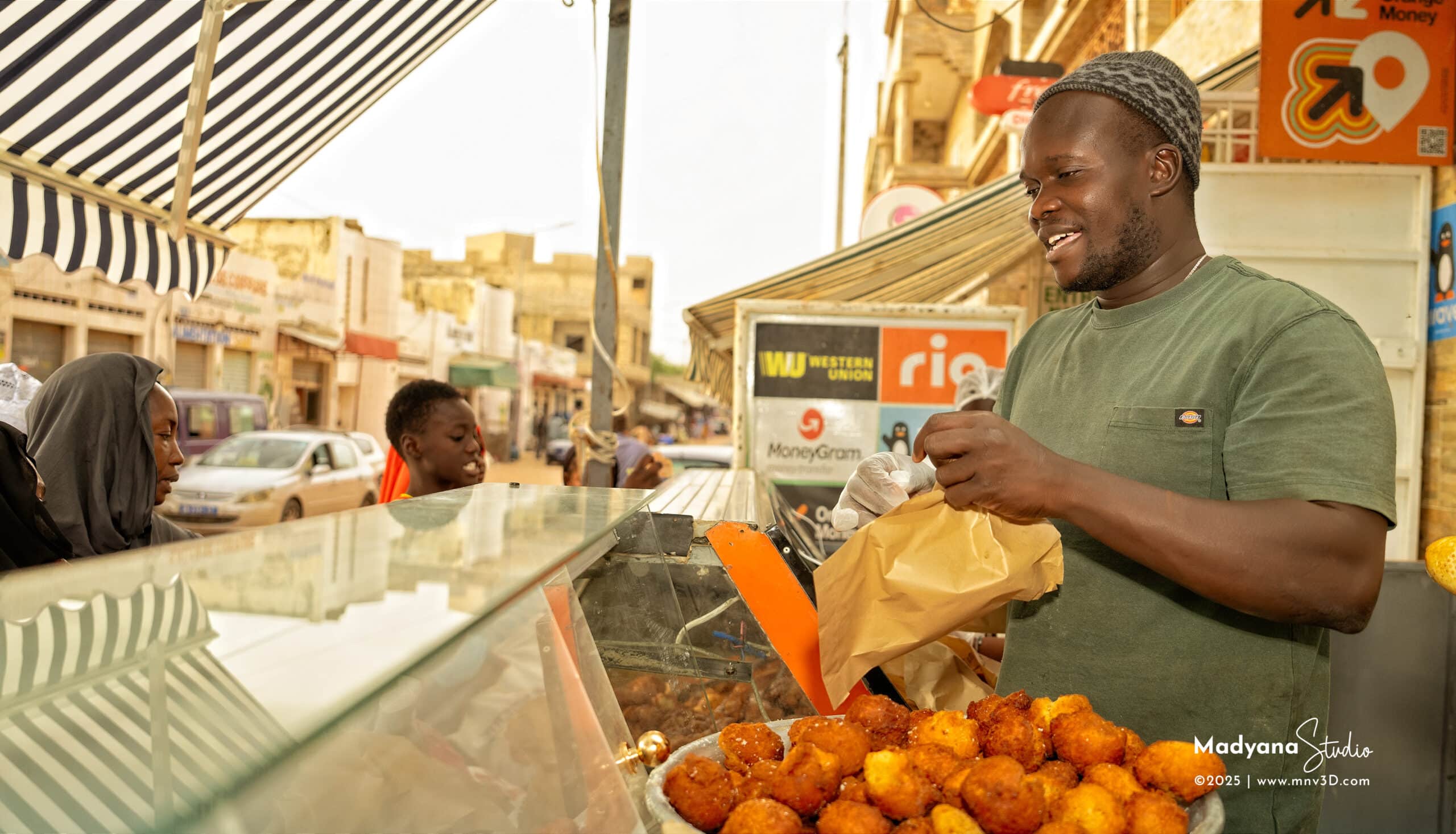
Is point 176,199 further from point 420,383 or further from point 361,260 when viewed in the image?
point 361,260

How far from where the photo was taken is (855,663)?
160 centimetres

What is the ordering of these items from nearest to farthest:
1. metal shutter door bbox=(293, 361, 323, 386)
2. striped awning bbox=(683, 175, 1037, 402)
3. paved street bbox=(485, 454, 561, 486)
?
striped awning bbox=(683, 175, 1037, 402)
metal shutter door bbox=(293, 361, 323, 386)
paved street bbox=(485, 454, 561, 486)

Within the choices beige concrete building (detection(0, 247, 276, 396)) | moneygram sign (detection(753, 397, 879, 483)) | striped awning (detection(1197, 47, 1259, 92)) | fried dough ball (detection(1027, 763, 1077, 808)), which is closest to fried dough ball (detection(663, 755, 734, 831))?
fried dough ball (detection(1027, 763, 1077, 808))

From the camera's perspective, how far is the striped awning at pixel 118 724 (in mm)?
557

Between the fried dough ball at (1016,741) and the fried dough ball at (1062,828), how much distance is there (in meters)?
0.16

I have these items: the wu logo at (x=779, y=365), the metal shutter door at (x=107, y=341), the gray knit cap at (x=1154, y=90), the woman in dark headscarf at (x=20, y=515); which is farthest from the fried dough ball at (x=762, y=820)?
the metal shutter door at (x=107, y=341)

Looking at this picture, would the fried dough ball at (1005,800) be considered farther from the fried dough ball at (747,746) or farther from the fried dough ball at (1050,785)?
the fried dough ball at (747,746)

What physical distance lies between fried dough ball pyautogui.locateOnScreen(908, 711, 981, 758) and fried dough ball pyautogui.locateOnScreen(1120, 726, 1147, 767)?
0.20 metres

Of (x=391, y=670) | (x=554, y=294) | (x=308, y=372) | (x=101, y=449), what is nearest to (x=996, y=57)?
(x=101, y=449)

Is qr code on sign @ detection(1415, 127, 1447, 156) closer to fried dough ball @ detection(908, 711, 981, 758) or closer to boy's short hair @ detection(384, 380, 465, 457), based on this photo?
boy's short hair @ detection(384, 380, 465, 457)

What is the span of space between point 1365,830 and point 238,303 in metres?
24.2

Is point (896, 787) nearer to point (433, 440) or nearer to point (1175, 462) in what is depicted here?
point (1175, 462)

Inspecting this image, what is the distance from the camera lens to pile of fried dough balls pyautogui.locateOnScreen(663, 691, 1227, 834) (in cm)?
113

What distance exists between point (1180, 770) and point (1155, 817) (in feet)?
0.44
